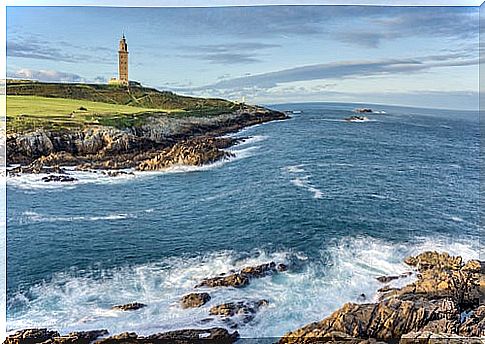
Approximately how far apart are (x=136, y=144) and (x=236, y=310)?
4.15ft

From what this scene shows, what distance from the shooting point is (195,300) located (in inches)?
144

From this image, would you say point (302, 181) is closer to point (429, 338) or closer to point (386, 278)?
point (386, 278)

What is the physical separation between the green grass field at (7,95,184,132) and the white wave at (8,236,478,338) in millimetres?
964

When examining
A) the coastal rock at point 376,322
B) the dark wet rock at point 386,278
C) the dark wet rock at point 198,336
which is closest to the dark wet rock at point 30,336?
the dark wet rock at point 198,336

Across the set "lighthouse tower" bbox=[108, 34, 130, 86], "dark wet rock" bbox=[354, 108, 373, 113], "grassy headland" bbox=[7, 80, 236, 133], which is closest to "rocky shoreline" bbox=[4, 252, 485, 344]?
"dark wet rock" bbox=[354, 108, 373, 113]

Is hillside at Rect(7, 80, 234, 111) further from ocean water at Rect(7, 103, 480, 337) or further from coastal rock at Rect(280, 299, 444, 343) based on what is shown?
coastal rock at Rect(280, 299, 444, 343)

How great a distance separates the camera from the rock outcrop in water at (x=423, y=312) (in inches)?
138

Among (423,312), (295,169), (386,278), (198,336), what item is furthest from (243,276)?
(423,312)

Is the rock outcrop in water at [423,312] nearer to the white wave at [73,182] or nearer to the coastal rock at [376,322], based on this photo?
the coastal rock at [376,322]

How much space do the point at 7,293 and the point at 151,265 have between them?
85cm

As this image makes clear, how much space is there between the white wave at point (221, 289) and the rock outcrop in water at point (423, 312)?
0.06 meters

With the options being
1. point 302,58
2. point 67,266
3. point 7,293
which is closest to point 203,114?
point 302,58

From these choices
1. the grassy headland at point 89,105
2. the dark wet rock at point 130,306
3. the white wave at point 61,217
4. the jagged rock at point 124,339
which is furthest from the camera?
the grassy headland at point 89,105

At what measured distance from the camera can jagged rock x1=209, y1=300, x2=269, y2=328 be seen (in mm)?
3602
